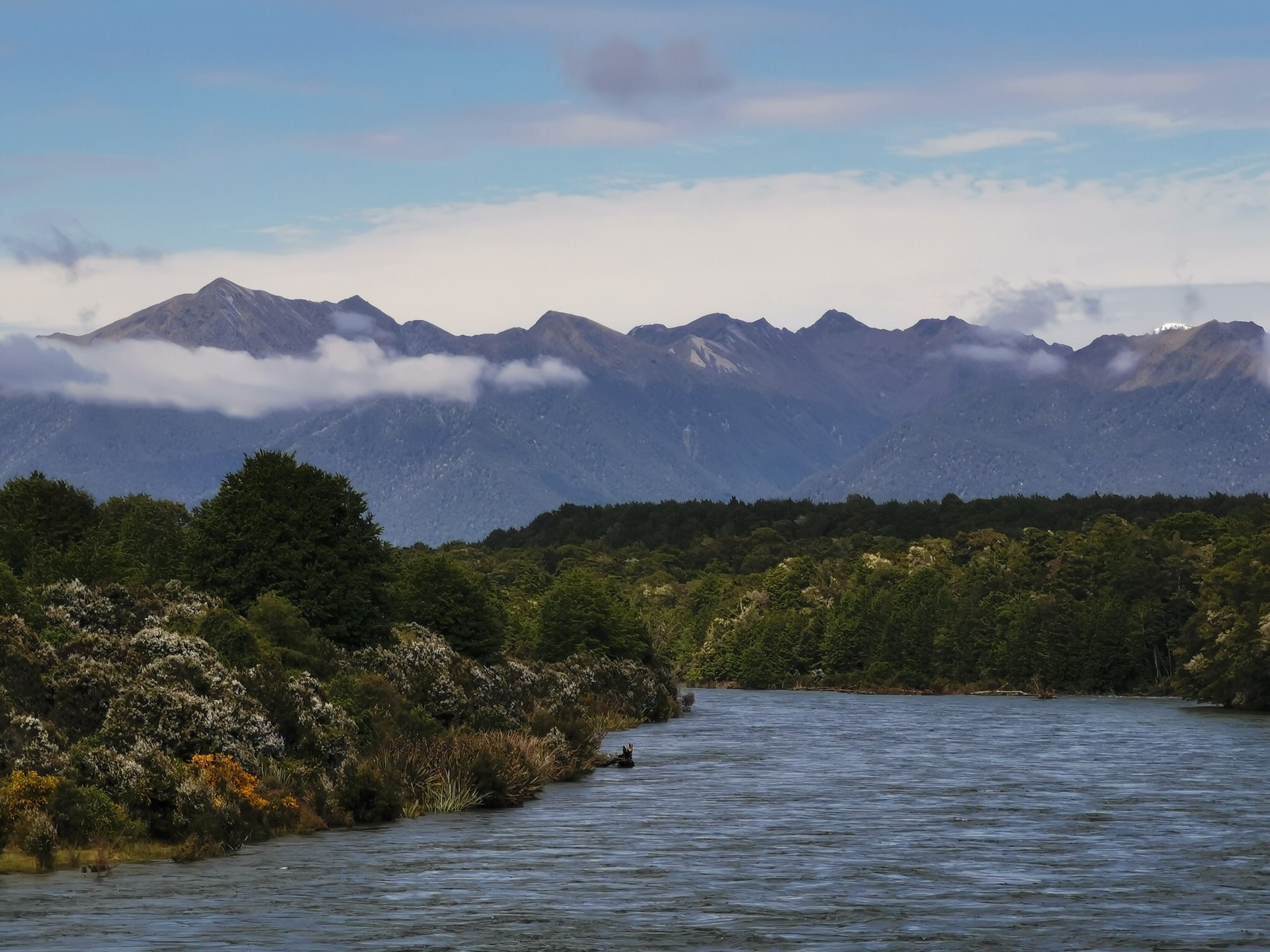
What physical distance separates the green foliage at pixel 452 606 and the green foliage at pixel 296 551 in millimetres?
15676

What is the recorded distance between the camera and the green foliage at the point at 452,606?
4218 inches

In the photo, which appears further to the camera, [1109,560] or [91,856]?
[1109,560]

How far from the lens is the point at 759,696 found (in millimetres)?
183000

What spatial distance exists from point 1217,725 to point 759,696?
76637 millimetres

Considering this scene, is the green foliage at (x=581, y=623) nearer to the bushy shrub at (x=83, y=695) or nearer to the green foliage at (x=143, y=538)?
the green foliage at (x=143, y=538)

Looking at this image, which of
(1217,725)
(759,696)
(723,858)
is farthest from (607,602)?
(723,858)

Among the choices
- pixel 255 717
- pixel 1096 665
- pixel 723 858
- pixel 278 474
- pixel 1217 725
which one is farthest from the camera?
pixel 1096 665

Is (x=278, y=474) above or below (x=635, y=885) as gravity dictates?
above

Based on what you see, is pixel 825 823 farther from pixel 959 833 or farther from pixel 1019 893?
pixel 1019 893

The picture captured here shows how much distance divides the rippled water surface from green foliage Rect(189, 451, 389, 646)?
1708 cm

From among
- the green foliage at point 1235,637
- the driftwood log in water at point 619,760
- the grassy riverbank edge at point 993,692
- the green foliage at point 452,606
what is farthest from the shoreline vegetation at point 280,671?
the grassy riverbank edge at point 993,692

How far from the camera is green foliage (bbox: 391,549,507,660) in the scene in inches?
4218

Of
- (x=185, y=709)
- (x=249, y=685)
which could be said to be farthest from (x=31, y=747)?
(x=249, y=685)

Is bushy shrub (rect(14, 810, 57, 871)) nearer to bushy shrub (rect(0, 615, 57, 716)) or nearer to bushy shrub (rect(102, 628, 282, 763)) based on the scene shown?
bushy shrub (rect(102, 628, 282, 763))
